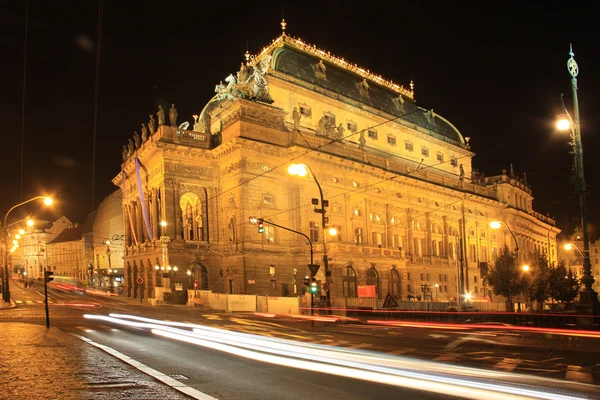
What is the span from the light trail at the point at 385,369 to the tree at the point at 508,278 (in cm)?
4066

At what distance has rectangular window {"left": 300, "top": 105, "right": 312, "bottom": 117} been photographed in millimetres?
58250

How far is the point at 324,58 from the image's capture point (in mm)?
64438

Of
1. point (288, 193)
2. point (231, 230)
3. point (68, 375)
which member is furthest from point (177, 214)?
point (68, 375)

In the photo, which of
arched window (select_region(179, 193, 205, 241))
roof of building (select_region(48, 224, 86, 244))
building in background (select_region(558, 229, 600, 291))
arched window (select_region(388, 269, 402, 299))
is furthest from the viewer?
building in background (select_region(558, 229, 600, 291))

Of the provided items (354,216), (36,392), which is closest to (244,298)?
(354,216)

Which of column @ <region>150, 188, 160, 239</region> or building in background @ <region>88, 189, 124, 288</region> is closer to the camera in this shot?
column @ <region>150, 188, 160, 239</region>

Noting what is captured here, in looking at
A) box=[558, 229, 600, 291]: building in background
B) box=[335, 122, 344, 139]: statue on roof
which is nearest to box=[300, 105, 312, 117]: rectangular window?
box=[335, 122, 344, 139]: statue on roof

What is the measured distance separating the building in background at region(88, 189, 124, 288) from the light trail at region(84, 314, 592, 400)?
6560cm

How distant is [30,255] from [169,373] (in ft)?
425

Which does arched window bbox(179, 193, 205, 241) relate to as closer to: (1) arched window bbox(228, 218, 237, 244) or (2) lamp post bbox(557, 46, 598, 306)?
(1) arched window bbox(228, 218, 237, 244)

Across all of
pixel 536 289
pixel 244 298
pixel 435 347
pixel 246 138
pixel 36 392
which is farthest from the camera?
pixel 536 289

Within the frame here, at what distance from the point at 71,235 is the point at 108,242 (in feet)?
122

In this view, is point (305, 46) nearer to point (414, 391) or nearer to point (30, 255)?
point (414, 391)

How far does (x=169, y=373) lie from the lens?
10.8 m
